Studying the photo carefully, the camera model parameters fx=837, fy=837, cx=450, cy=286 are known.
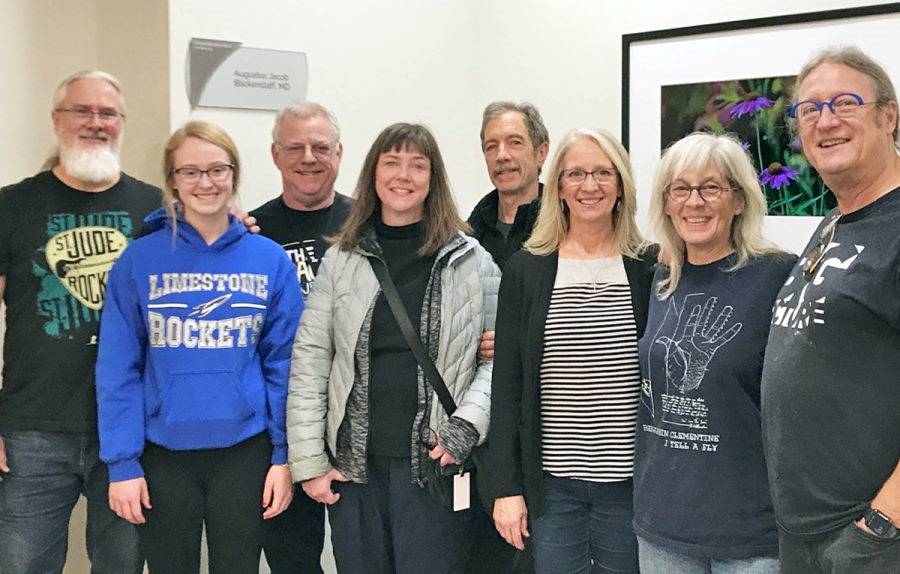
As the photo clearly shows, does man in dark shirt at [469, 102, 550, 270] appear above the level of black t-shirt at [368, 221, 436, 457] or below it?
above

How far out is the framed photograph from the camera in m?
2.71

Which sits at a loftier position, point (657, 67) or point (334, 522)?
point (657, 67)

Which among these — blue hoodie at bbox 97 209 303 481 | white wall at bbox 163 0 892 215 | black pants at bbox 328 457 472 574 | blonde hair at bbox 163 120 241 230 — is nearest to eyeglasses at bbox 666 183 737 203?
black pants at bbox 328 457 472 574

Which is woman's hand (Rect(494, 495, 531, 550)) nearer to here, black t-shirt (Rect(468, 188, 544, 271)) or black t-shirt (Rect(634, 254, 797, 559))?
black t-shirt (Rect(634, 254, 797, 559))

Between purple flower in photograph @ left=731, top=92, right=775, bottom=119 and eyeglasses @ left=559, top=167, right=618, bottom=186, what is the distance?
45.5 inches

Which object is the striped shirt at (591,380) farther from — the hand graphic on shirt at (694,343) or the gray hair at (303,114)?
the gray hair at (303,114)

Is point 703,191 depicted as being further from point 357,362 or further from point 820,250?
point 357,362

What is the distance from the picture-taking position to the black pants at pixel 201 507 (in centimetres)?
202

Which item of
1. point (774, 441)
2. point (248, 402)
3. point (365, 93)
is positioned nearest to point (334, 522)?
point (248, 402)

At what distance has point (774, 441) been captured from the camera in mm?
1542

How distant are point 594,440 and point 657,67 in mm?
1730

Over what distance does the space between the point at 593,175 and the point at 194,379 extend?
1.07 meters

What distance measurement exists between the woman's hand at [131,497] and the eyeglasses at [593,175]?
4.14 ft

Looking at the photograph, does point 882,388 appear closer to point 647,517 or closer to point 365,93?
point 647,517
